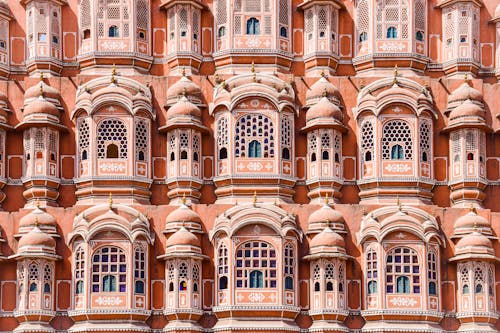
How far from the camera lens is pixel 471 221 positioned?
156ft

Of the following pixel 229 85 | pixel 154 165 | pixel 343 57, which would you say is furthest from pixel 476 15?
pixel 154 165

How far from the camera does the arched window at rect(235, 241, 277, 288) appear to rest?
4656 centimetres

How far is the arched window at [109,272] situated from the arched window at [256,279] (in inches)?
164

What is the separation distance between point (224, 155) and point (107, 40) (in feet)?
20.5

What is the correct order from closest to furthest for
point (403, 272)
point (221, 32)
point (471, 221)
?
point (403, 272) < point (471, 221) < point (221, 32)

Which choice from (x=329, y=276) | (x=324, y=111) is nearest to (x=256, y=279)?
(x=329, y=276)

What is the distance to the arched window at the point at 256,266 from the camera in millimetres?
46562

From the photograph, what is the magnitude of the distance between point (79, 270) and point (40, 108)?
19.2 ft

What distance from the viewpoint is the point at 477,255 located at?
153 feet

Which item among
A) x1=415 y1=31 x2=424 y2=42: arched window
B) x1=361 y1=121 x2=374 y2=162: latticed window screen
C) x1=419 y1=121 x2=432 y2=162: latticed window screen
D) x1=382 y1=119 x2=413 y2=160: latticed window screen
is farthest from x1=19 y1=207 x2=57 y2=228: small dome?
x1=415 y1=31 x2=424 y2=42: arched window

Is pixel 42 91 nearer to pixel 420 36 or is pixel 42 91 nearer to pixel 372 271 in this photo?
pixel 372 271

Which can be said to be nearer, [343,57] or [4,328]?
[4,328]

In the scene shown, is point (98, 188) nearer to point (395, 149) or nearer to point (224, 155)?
point (224, 155)

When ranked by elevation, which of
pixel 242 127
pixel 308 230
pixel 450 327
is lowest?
pixel 450 327
